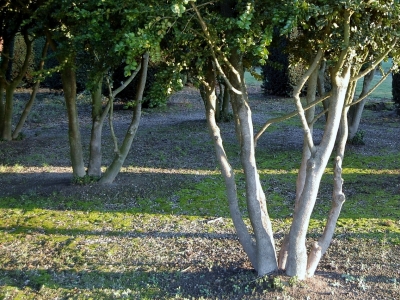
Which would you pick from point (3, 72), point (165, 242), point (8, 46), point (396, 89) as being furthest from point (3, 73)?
point (396, 89)

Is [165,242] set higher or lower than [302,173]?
lower

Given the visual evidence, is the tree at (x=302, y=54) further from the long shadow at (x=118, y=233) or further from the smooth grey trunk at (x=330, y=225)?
the long shadow at (x=118, y=233)

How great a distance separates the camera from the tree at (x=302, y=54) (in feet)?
12.7

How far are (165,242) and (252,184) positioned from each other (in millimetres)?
1847

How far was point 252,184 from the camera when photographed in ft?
14.8

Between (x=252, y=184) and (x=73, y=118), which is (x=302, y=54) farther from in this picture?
(x=73, y=118)

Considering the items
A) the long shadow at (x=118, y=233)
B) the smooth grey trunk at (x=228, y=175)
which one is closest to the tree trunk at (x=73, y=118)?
the long shadow at (x=118, y=233)

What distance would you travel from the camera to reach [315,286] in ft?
14.7

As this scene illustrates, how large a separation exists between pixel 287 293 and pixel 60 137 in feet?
35.0

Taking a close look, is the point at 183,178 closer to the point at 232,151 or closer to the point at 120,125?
the point at 232,151

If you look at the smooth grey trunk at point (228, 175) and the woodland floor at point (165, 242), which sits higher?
the smooth grey trunk at point (228, 175)

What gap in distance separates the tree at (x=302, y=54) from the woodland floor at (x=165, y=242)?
0.35 meters

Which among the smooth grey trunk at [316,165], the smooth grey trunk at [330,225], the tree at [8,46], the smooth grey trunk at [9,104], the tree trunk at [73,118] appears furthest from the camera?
the smooth grey trunk at [9,104]

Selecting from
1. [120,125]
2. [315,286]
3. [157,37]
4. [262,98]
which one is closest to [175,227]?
[315,286]
